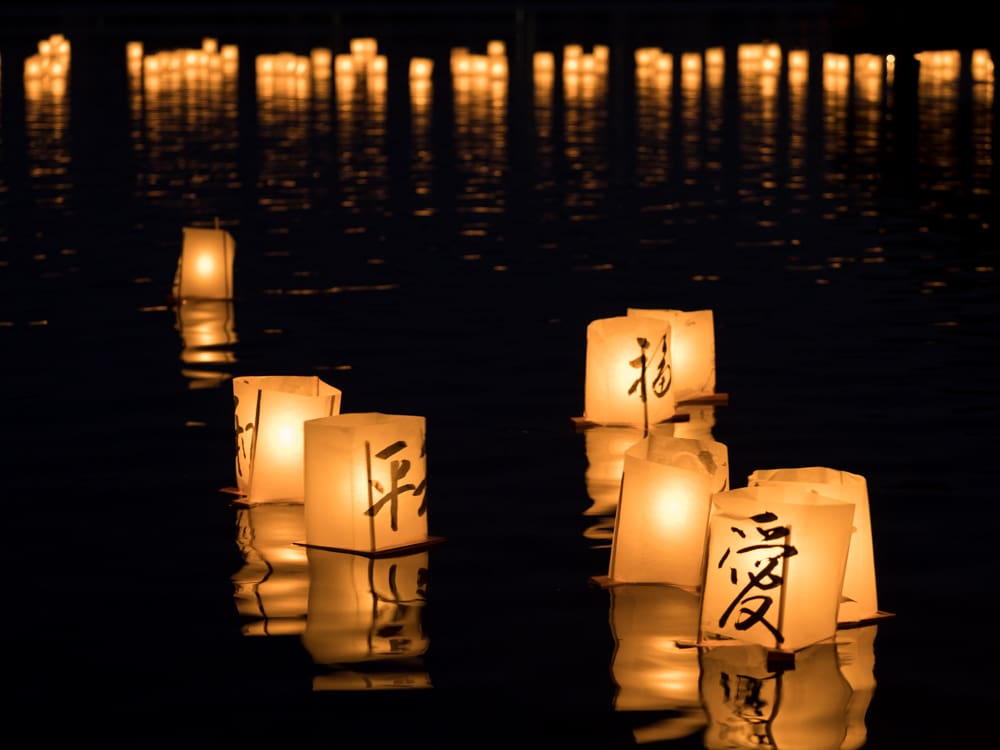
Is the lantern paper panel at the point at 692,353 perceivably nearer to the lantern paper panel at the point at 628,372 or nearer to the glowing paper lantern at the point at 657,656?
the lantern paper panel at the point at 628,372

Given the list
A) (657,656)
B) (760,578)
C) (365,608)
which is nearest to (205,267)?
(365,608)

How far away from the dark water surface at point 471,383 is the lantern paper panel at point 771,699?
4 centimetres

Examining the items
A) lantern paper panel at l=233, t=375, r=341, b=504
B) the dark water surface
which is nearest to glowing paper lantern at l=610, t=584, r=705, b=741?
the dark water surface

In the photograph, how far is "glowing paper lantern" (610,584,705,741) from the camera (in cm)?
679

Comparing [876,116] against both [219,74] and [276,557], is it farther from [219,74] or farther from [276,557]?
[276,557]

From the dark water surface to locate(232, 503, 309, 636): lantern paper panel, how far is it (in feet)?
0.07

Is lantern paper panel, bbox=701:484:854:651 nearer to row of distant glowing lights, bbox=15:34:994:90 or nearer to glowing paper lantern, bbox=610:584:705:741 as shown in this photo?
glowing paper lantern, bbox=610:584:705:741

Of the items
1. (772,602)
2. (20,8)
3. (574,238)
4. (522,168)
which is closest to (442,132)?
(522,168)

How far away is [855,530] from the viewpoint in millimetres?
7457

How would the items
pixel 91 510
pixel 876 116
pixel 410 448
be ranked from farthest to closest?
pixel 876 116, pixel 91 510, pixel 410 448

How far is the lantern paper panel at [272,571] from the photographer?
784 centimetres

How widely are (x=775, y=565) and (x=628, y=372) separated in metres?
4.31

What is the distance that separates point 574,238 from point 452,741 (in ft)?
47.2

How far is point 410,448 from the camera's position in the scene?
333 inches
